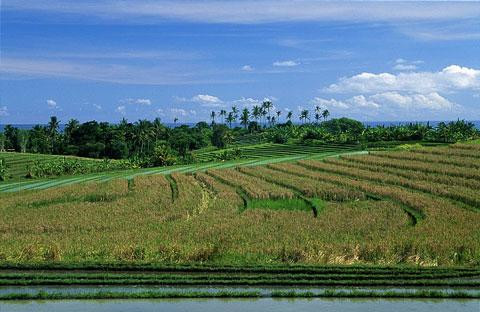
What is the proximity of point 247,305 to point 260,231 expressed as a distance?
1059 cm

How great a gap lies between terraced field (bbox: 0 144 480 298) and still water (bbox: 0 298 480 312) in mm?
527

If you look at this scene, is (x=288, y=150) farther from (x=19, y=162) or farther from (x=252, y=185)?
(x=252, y=185)

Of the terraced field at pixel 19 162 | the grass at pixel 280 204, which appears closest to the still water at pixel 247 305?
the grass at pixel 280 204

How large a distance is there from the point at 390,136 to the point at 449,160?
131 ft

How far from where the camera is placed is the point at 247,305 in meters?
13.2

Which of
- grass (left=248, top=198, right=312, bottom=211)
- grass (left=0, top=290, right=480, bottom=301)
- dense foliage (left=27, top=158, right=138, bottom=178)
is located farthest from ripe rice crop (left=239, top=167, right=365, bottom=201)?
dense foliage (left=27, top=158, right=138, bottom=178)

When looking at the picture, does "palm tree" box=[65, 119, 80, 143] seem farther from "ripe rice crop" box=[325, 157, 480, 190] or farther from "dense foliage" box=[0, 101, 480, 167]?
"ripe rice crop" box=[325, 157, 480, 190]

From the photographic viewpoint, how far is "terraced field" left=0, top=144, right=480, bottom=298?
1562 centimetres

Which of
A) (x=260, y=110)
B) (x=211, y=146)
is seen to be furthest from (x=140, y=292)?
(x=260, y=110)

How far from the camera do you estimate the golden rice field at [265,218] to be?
18.3 m

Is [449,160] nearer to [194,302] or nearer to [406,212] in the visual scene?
[406,212]

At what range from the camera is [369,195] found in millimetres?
34750

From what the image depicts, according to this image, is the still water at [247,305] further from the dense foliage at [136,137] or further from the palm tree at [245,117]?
the palm tree at [245,117]

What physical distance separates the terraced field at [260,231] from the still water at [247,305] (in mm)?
527
